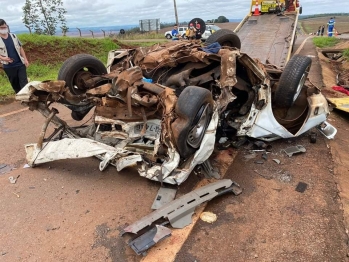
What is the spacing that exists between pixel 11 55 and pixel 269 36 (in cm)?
796

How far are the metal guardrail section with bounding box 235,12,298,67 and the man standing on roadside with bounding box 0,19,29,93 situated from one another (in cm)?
588

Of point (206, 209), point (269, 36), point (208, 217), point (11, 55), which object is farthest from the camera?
point (269, 36)

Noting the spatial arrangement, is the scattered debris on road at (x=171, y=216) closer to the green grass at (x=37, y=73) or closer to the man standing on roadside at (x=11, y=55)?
the man standing on roadside at (x=11, y=55)

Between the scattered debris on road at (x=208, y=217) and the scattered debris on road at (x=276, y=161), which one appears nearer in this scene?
the scattered debris on road at (x=208, y=217)

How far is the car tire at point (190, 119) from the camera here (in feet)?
9.85

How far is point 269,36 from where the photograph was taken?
1029cm

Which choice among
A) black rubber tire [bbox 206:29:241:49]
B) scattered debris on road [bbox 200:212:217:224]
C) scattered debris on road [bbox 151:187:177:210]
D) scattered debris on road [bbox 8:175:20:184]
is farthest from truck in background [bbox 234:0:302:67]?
scattered debris on road [bbox 8:175:20:184]

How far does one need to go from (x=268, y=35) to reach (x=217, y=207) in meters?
8.88

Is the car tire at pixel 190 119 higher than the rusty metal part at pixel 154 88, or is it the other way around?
the rusty metal part at pixel 154 88

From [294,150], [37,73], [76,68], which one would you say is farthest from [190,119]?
[37,73]

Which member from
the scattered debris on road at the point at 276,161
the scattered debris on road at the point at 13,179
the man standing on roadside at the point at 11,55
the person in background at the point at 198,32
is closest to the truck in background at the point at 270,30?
the person in background at the point at 198,32

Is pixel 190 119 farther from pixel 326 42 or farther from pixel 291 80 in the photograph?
pixel 326 42

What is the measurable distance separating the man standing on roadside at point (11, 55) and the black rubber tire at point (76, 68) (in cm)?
217

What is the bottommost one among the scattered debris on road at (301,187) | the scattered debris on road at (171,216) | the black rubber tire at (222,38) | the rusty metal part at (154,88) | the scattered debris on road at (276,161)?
the scattered debris on road at (276,161)
